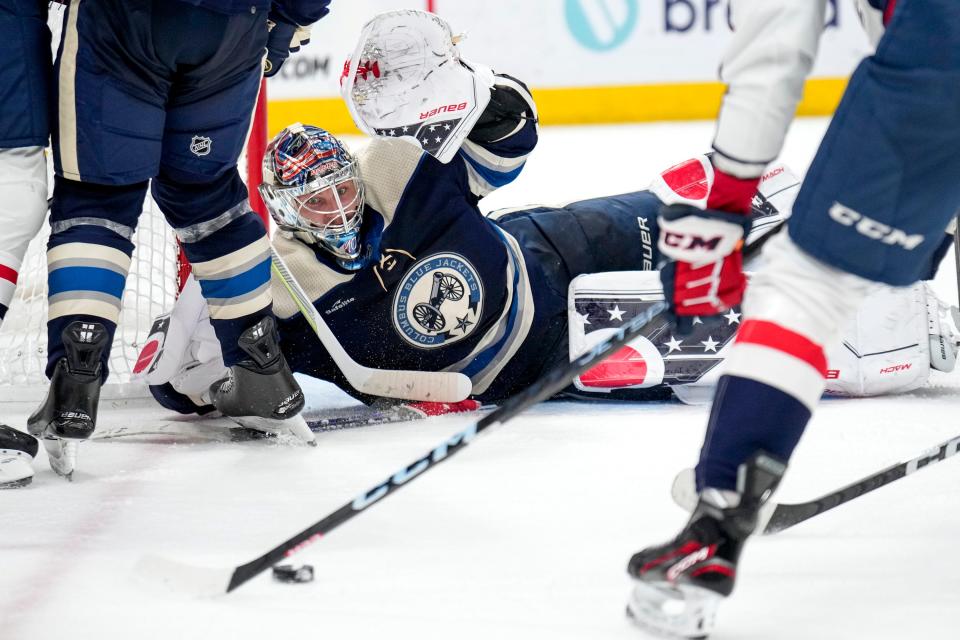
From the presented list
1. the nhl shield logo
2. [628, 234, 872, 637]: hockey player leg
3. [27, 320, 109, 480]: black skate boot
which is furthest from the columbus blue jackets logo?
[628, 234, 872, 637]: hockey player leg

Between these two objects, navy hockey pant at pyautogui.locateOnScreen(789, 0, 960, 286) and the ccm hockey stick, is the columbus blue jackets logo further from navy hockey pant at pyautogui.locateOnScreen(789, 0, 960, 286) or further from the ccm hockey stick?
navy hockey pant at pyautogui.locateOnScreen(789, 0, 960, 286)

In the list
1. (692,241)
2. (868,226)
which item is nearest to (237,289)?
(692,241)

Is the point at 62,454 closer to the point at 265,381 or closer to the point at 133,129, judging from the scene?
the point at 265,381

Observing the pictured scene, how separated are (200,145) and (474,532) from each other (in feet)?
2.46

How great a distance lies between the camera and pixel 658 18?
241 inches

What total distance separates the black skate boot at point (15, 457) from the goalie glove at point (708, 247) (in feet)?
3.45

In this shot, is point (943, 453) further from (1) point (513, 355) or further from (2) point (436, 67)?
(2) point (436, 67)

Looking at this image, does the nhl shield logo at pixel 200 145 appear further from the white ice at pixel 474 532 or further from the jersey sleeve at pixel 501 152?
the jersey sleeve at pixel 501 152

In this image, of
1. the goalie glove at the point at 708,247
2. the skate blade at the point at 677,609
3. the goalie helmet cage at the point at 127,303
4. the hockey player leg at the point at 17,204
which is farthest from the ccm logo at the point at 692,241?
the goalie helmet cage at the point at 127,303

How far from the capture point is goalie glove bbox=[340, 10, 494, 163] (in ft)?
7.64

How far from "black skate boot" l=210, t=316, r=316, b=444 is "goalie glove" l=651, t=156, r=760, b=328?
0.96 m

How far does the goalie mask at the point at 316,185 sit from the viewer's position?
7.16ft

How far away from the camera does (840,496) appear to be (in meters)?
1.54

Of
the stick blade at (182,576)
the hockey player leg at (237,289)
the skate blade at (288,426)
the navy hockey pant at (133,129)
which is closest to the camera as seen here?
the stick blade at (182,576)
